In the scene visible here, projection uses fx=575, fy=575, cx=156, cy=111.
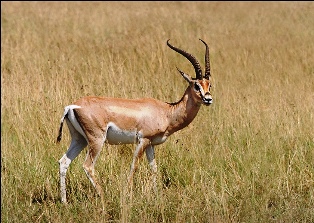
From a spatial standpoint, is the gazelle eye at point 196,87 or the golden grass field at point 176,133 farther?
the gazelle eye at point 196,87

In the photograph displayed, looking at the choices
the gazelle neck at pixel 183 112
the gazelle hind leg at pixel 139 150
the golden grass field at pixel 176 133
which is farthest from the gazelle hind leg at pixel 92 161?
the gazelle neck at pixel 183 112

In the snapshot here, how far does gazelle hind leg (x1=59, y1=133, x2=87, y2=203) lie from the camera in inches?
185

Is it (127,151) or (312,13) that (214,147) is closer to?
(127,151)

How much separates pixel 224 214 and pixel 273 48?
5818mm

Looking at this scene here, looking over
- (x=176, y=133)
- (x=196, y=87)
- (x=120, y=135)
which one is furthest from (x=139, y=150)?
(x=176, y=133)

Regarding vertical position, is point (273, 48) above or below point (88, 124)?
above

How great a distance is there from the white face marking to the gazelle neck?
37 cm

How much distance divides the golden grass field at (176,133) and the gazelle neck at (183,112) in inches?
14.7

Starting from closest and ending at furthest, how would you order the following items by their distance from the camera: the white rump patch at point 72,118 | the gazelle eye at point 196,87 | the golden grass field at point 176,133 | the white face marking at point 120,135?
the golden grass field at point 176,133 < the white rump patch at point 72,118 < the white face marking at point 120,135 < the gazelle eye at point 196,87

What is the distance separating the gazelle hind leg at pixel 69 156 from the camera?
469 centimetres

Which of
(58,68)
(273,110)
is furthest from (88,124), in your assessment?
(58,68)

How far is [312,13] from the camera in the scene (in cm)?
1263

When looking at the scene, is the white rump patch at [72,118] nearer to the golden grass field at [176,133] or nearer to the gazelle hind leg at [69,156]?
the gazelle hind leg at [69,156]

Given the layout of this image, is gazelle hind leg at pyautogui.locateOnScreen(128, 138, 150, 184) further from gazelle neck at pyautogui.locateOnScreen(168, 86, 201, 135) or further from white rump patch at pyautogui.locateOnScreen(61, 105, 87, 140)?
white rump patch at pyautogui.locateOnScreen(61, 105, 87, 140)
